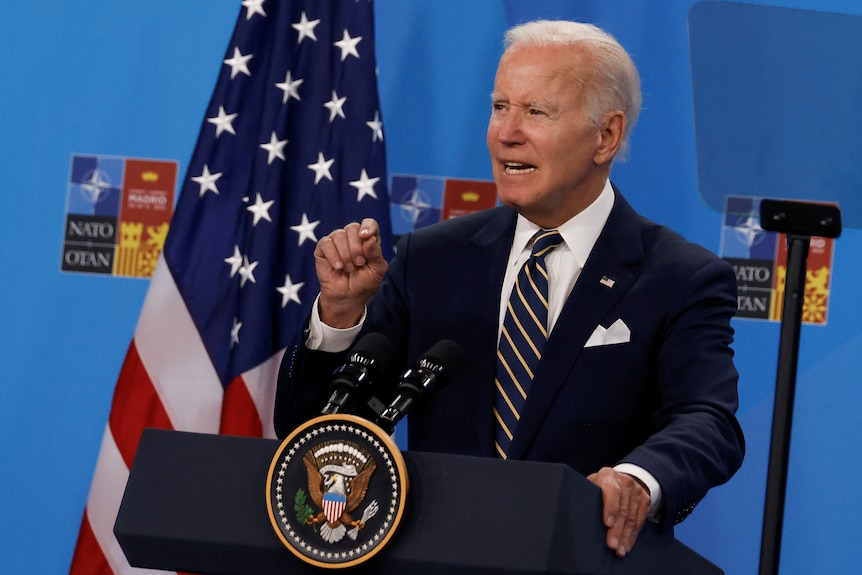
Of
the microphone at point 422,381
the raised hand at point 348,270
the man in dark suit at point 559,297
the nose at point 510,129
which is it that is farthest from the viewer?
the nose at point 510,129

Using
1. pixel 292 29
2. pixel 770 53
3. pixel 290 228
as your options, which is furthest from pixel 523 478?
pixel 770 53

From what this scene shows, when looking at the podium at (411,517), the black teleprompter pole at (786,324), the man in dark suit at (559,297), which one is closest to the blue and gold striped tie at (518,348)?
the man in dark suit at (559,297)

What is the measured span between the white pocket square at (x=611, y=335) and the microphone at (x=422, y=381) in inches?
20.1

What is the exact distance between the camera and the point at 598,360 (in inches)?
80.0

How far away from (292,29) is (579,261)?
1.40 m

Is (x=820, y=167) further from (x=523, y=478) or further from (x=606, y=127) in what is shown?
(x=523, y=478)

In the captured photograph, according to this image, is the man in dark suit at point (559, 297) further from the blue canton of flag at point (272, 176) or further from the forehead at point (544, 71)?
the blue canton of flag at point (272, 176)

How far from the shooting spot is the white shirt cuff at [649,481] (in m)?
1.51

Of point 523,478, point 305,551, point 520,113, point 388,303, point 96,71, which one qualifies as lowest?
point 305,551

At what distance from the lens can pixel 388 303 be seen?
90.0 inches

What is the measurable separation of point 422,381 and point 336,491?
0.79 ft

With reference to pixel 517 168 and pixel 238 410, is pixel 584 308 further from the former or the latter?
pixel 238 410

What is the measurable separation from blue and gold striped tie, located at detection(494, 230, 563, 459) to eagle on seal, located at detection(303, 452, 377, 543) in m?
0.74

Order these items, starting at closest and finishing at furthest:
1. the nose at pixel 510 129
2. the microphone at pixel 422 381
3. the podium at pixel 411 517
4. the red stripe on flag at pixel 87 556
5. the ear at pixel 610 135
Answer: the podium at pixel 411 517 < the microphone at pixel 422 381 < the nose at pixel 510 129 < the ear at pixel 610 135 < the red stripe on flag at pixel 87 556
